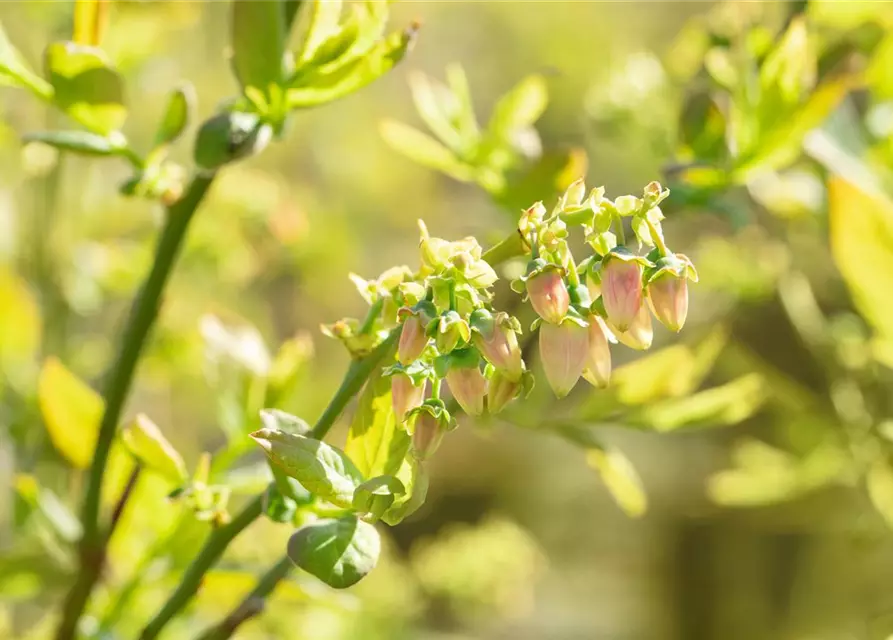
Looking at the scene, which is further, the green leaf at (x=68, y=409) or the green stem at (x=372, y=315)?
the green leaf at (x=68, y=409)

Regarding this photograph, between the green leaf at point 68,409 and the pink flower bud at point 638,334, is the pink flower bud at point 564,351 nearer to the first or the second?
the pink flower bud at point 638,334

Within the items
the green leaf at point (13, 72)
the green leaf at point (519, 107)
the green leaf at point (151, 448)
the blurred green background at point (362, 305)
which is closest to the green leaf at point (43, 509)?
the blurred green background at point (362, 305)

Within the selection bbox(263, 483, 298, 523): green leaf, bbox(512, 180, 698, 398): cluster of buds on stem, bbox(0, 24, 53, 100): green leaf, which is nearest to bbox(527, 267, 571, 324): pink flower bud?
bbox(512, 180, 698, 398): cluster of buds on stem

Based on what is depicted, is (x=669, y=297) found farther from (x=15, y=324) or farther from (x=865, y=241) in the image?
(x=15, y=324)

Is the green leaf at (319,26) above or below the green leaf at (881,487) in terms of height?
above

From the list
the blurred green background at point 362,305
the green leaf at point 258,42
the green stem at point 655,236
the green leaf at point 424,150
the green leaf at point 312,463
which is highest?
the green leaf at point 258,42

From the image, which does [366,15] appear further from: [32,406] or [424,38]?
[424,38]

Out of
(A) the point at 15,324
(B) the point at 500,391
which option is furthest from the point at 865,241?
(A) the point at 15,324
